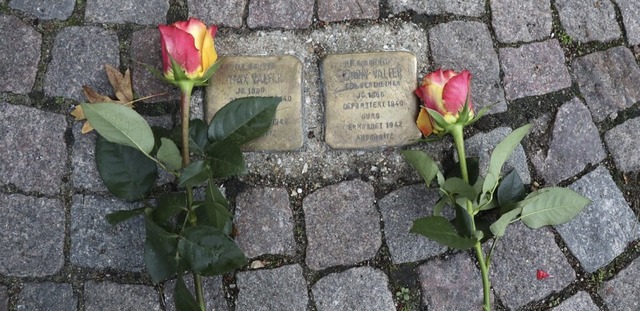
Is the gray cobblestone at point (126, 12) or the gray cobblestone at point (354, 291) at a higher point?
the gray cobblestone at point (126, 12)

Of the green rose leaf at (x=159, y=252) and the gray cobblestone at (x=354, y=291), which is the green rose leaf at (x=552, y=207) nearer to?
the gray cobblestone at (x=354, y=291)

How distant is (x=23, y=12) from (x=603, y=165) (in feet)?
5.75

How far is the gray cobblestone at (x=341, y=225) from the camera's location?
1705 mm

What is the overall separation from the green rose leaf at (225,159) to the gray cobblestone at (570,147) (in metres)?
0.88

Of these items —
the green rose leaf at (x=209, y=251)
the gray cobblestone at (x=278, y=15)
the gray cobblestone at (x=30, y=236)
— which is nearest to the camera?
the green rose leaf at (x=209, y=251)

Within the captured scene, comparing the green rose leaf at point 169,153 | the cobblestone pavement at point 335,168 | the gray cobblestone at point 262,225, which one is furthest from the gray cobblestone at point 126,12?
the gray cobblestone at point 262,225

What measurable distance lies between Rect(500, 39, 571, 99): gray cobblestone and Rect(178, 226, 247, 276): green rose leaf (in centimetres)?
94

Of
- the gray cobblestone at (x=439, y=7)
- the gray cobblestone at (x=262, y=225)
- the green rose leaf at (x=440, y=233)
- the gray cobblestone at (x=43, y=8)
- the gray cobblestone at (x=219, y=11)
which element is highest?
the gray cobblestone at (x=43, y=8)

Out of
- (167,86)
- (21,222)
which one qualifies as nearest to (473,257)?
(167,86)

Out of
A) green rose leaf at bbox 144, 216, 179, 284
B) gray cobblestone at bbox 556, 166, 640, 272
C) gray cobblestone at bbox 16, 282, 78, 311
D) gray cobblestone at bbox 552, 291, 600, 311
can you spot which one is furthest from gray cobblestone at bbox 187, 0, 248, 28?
gray cobblestone at bbox 552, 291, 600, 311

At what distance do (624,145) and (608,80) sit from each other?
7.9 inches

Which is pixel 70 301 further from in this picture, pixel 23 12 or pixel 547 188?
pixel 547 188

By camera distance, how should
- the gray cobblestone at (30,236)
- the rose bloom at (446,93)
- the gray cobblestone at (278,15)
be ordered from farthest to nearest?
the gray cobblestone at (278,15) < the gray cobblestone at (30,236) < the rose bloom at (446,93)

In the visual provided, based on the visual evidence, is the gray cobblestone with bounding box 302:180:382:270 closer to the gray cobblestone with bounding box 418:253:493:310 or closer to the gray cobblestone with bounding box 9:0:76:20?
the gray cobblestone with bounding box 418:253:493:310
